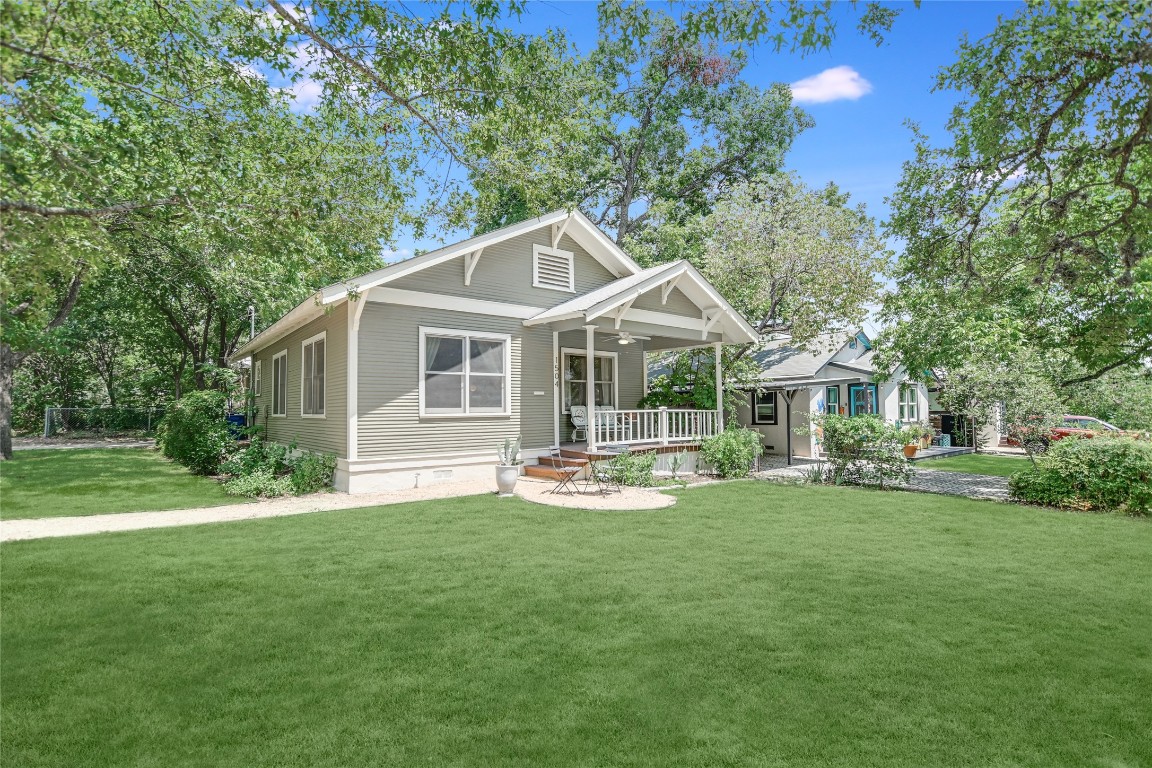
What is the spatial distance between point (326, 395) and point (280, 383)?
536 cm

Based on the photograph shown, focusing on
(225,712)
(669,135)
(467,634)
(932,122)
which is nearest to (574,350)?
(932,122)

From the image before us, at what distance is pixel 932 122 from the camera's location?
1216 cm

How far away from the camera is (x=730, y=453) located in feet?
46.6

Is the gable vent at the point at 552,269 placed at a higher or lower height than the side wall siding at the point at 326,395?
higher

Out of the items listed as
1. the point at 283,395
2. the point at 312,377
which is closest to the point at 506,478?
the point at 312,377

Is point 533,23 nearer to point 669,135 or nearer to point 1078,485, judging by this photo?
point 1078,485

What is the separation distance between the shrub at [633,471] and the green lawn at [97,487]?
706 cm

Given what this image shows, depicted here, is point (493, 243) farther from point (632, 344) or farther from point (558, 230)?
point (632, 344)

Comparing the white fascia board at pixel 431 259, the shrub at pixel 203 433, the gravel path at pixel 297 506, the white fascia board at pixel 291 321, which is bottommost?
the gravel path at pixel 297 506

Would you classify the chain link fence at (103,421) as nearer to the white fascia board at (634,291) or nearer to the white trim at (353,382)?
the white trim at (353,382)

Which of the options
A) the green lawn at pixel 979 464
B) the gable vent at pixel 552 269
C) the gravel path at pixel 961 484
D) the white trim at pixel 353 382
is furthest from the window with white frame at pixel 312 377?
the green lawn at pixel 979 464

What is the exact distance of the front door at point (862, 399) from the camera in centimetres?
2180

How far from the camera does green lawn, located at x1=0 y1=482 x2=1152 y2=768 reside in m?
3.04

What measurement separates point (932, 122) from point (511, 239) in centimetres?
888
